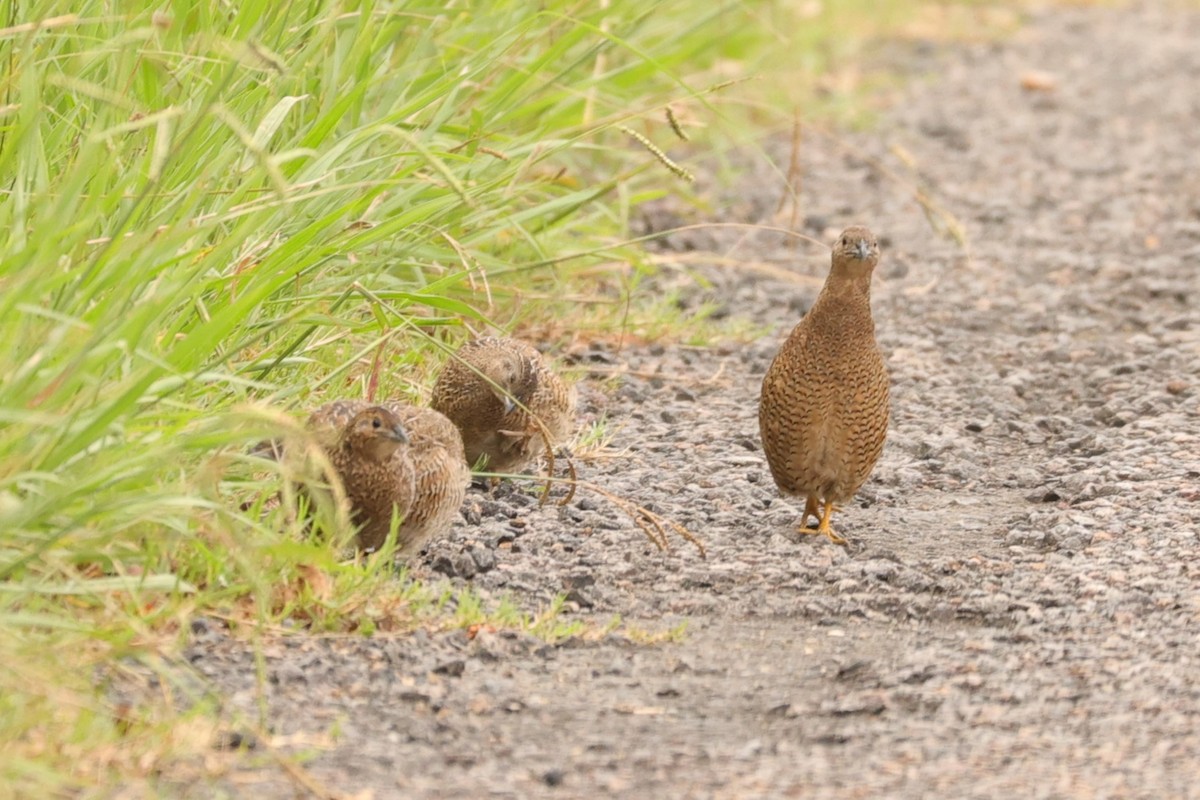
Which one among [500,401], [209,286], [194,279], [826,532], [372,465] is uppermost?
[194,279]

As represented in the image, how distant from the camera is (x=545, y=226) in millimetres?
6492

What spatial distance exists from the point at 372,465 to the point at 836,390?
1360 millimetres

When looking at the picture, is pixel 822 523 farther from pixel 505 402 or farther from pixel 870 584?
pixel 505 402

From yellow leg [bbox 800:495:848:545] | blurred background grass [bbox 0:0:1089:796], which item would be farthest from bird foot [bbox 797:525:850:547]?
blurred background grass [bbox 0:0:1089:796]

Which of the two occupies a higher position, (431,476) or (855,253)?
(855,253)

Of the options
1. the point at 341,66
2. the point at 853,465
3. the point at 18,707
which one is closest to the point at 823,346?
the point at 853,465

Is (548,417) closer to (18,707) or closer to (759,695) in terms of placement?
(759,695)

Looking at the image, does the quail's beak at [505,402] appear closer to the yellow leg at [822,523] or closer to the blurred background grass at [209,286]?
the blurred background grass at [209,286]

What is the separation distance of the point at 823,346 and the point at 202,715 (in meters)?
2.22

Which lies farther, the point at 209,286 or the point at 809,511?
the point at 809,511

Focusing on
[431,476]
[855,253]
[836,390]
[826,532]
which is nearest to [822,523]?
[826,532]

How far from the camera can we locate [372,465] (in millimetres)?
4469

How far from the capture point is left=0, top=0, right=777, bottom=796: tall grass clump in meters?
3.57

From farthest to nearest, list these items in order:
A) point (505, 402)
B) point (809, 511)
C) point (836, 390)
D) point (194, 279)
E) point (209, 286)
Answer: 1. point (505, 402)
2. point (809, 511)
3. point (836, 390)
4. point (209, 286)
5. point (194, 279)
